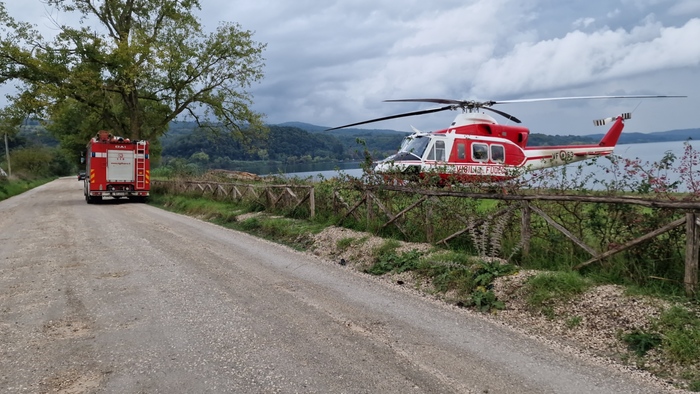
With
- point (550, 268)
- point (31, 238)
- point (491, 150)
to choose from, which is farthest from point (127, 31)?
point (550, 268)

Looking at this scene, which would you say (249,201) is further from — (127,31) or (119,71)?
(127,31)

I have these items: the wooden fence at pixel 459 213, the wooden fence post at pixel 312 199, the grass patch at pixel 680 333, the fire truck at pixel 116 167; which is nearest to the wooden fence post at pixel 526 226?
the wooden fence at pixel 459 213

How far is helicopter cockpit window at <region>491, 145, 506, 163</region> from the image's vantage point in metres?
17.0

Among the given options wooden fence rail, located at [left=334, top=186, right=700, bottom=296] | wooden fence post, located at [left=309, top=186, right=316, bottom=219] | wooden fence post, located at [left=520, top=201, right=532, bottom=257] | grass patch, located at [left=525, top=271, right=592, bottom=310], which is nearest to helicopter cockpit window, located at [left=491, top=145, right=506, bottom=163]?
wooden fence post, located at [left=309, top=186, right=316, bottom=219]

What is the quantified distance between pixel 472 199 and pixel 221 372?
17.8ft

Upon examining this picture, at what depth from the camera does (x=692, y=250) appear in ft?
16.7

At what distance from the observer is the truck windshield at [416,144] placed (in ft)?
53.6

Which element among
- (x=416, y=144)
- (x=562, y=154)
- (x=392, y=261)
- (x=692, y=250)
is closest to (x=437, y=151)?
(x=416, y=144)

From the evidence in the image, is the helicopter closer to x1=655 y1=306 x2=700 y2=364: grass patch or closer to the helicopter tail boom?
the helicopter tail boom

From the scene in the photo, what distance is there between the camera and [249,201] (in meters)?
17.3

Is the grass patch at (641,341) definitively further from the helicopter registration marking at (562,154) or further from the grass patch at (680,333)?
the helicopter registration marking at (562,154)

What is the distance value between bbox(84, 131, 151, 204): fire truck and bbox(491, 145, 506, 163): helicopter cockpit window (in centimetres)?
1706

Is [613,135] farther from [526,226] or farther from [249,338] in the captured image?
[249,338]

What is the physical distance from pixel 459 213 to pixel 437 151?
8288 millimetres
